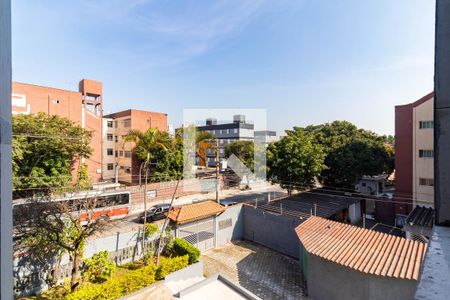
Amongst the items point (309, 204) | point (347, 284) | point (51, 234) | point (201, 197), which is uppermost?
point (51, 234)

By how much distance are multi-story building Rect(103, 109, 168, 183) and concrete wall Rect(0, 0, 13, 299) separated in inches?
1067

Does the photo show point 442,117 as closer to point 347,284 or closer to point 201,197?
point 347,284

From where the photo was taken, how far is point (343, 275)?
8352 millimetres

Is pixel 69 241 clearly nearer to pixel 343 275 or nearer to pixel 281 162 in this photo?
pixel 343 275

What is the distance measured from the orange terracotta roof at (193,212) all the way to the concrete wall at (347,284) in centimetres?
549

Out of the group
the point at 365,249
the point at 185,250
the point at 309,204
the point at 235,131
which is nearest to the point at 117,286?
the point at 185,250

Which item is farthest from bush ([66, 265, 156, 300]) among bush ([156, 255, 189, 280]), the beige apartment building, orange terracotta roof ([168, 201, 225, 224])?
the beige apartment building

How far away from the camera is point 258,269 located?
1128 centimetres

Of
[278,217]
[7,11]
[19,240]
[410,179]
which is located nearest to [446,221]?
[7,11]

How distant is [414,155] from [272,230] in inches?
405

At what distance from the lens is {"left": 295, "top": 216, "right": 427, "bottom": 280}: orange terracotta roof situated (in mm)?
7391

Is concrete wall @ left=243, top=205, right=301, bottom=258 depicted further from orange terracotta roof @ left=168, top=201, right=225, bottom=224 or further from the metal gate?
the metal gate

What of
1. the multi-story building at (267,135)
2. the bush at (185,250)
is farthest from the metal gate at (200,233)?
the multi-story building at (267,135)

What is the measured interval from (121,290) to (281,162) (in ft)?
41.7
